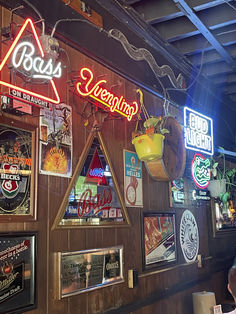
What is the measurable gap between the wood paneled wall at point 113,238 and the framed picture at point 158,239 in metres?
0.09

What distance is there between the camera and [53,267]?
8.86ft

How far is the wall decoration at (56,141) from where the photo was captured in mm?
2740

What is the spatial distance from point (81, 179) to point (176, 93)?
8.16 ft

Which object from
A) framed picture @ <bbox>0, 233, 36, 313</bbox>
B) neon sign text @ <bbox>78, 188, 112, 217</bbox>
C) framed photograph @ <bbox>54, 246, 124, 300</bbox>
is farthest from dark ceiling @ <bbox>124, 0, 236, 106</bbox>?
framed picture @ <bbox>0, 233, 36, 313</bbox>

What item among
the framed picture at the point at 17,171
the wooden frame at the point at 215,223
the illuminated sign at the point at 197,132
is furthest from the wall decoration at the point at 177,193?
the framed picture at the point at 17,171

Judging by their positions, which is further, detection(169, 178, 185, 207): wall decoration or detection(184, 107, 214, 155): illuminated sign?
detection(184, 107, 214, 155): illuminated sign

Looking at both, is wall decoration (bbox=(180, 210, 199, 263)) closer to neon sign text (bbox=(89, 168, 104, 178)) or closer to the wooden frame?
the wooden frame

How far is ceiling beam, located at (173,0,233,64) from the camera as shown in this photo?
3730mm

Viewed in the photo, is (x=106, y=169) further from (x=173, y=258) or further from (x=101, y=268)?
(x=173, y=258)

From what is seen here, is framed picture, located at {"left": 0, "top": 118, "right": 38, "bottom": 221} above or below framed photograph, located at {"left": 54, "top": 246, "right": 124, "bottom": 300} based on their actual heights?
above

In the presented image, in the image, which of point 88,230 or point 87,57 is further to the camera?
point 87,57

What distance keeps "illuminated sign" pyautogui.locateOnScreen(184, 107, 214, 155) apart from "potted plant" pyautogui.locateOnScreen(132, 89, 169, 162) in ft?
3.85

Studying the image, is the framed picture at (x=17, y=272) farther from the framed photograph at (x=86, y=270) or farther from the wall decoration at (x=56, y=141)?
the wall decoration at (x=56, y=141)

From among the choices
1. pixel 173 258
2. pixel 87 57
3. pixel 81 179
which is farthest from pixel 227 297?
pixel 87 57
